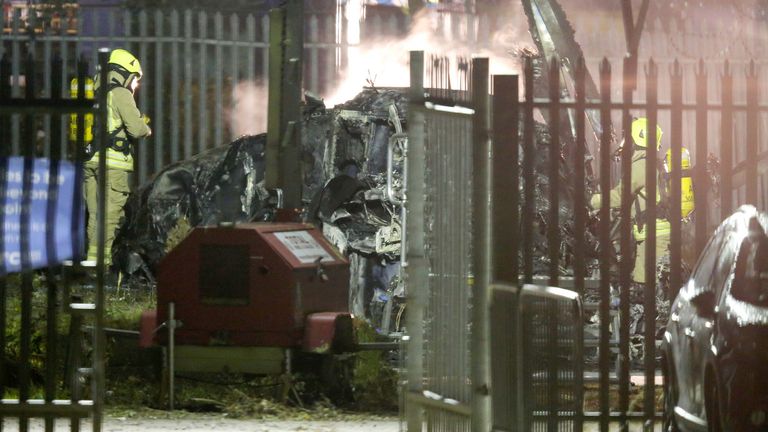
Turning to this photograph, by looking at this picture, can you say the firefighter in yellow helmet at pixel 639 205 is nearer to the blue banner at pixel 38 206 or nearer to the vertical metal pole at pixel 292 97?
the vertical metal pole at pixel 292 97

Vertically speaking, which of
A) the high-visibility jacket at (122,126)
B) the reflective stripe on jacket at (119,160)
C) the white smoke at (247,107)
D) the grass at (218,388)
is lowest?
the grass at (218,388)

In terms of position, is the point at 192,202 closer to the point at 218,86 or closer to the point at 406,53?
the point at 218,86

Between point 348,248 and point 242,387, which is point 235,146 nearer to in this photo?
point 348,248

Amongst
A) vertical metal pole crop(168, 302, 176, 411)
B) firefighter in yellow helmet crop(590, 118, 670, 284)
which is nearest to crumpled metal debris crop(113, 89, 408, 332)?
firefighter in yellow helmet crop(590, 118, 670, 284)

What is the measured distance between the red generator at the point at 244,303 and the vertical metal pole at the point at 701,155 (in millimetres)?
3013

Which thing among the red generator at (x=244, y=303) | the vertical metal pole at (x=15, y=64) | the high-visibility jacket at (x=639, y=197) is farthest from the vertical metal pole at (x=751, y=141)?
the vertical metal pole at (x=15, y=64)

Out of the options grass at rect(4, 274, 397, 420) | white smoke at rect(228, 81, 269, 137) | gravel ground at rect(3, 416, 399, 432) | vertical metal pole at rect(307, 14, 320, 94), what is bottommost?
gravel ground at rect(3, 416, 399, 432)

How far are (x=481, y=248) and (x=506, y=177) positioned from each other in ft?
3.00

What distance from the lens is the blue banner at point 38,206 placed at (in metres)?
8.87

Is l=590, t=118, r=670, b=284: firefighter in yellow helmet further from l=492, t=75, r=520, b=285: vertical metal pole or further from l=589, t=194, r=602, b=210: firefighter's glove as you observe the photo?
l=492, t=75, r=520, b=285: vertical metal pole

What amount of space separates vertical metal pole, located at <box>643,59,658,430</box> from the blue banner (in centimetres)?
310

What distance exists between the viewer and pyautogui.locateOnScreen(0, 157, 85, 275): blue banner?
887cm

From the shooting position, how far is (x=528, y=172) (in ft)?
30.1

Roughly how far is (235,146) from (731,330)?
1096cm
